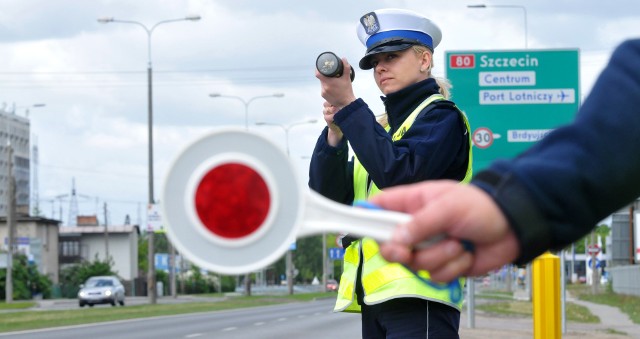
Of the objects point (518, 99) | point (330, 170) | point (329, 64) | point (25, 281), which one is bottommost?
point (25, 281)

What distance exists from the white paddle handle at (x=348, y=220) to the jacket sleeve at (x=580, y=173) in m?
0.11

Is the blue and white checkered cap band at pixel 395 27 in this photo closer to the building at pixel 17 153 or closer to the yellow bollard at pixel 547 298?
the yellow bollard at pixel 547 298

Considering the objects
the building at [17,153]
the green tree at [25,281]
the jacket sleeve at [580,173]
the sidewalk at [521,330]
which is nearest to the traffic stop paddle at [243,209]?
the jacket sleeve at [580,173]

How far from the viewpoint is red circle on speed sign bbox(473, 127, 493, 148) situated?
2069 centimetres

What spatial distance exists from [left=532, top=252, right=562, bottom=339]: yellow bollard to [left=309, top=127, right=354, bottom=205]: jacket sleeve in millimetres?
5295

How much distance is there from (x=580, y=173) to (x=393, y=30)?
117 inches

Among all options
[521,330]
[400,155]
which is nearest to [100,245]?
[521,330]

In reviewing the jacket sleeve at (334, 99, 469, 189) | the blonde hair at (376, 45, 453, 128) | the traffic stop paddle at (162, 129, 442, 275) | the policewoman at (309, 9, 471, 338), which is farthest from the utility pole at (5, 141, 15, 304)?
the traffic stop paddle at (162, 129, 442, 275)

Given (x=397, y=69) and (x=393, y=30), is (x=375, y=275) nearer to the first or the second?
(x=397, y=69)

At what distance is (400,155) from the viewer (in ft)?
13.0

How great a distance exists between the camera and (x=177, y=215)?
1640mm

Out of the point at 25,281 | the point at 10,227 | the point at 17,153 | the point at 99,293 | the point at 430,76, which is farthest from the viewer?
the point at 17,153

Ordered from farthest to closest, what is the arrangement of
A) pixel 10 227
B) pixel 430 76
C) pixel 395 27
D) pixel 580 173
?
pixel 10 227 → pixel 430 76 → pixel 395 27 → pixel 580 173

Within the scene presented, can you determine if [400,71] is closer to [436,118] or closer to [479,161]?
[436,118]
